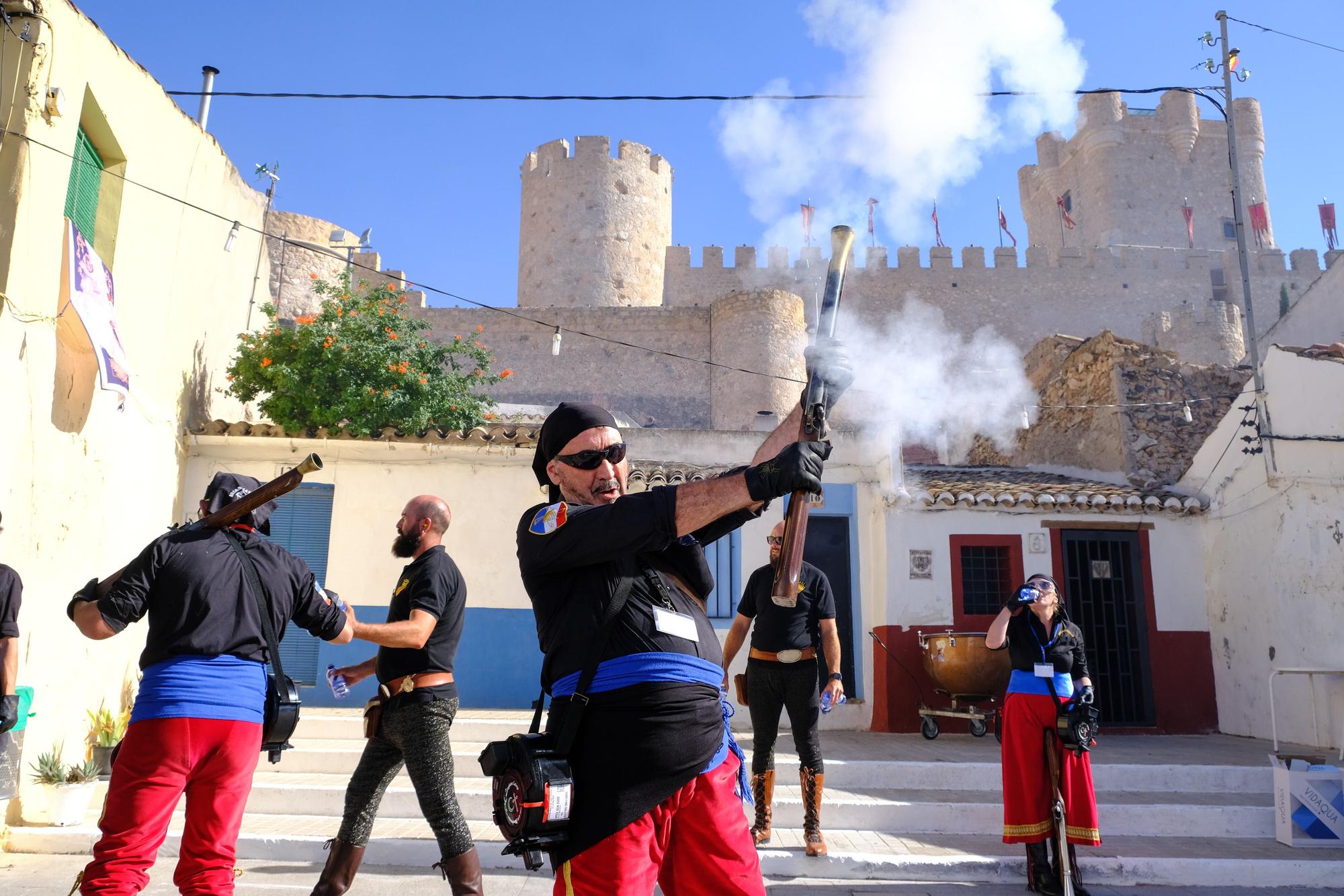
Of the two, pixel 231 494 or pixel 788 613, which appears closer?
pixel 231 494

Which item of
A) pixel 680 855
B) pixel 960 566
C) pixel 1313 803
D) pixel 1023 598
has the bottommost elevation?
pixel 1313 803

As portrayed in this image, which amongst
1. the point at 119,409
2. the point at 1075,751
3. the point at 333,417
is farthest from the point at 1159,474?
the point at 119,409

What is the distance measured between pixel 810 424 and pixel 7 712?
4.25 metres

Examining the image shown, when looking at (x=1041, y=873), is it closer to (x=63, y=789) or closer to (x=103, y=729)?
(x=63, y=789)

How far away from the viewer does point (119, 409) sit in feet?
24.6

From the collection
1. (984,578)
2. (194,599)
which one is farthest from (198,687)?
(984,578)

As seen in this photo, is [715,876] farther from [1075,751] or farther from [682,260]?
[682,260]

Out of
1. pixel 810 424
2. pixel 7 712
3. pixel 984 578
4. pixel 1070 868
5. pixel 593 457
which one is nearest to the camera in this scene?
pixel 593 457

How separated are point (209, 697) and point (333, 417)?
9.06 m

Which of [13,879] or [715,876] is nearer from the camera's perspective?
[715,876]

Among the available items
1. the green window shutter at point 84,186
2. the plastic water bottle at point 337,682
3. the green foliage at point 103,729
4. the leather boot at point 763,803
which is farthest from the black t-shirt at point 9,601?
the leather boot at point 763,803

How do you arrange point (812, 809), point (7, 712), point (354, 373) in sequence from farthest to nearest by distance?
point (354, 373)
point (812, 809)
point (7, 712)

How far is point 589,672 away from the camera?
221 cm

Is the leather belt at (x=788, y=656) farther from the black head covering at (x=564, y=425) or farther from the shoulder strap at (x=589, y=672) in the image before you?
the shoulder strap at (x=589, y=672)
